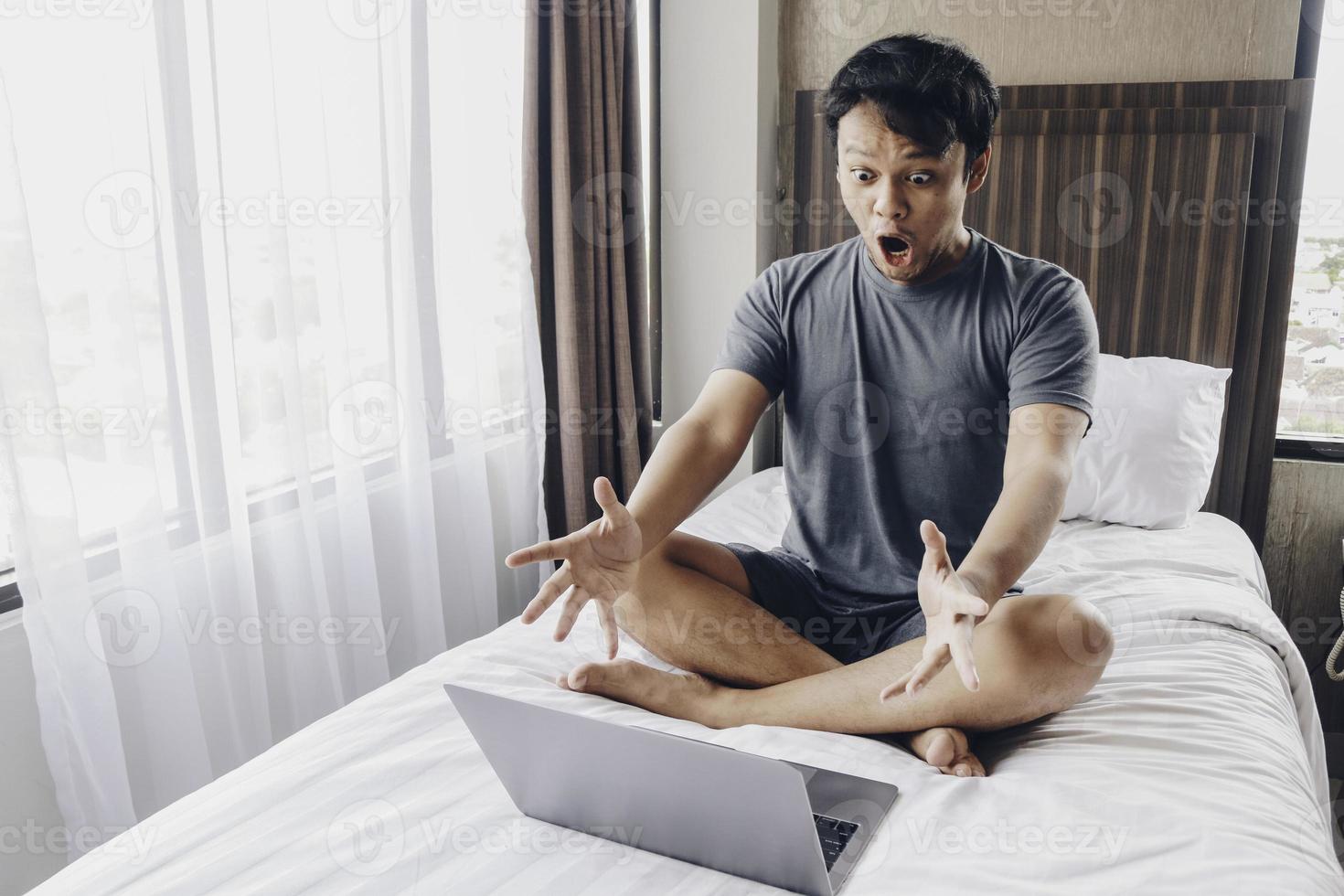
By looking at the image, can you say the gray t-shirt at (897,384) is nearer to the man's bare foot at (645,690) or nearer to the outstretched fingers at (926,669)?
the man's bare foot at (645,690)

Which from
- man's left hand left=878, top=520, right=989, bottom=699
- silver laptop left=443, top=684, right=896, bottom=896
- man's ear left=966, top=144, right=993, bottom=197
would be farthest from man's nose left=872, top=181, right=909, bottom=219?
silver laptop left=443, top=684, right=896, bottom=896

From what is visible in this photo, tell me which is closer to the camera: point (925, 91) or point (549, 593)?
point (549, 593)

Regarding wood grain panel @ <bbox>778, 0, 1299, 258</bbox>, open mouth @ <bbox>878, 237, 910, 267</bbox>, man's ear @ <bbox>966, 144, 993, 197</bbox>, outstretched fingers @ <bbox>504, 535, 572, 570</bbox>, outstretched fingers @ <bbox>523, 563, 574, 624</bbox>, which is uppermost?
wood grain panel @ <bbox>778, 0, 1299, 258</bbox>

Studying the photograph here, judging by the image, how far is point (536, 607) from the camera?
A: 121 cm

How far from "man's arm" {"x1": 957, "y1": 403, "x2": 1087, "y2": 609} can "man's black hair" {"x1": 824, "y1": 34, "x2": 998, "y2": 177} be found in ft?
1.23

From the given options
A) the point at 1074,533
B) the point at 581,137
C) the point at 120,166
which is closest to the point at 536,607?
the point at 120,166

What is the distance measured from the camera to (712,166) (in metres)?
2.87

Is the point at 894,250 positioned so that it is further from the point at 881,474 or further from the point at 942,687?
the point at 942,687

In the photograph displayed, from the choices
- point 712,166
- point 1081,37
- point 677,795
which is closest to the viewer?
point 677,795

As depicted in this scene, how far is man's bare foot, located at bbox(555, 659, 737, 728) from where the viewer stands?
4.55ft

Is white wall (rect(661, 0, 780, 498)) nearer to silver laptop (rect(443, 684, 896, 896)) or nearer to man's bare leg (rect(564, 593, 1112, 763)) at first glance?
man's bare leg (rect(564, 593, 1112, 763))

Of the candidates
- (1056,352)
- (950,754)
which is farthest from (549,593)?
(1056,352)

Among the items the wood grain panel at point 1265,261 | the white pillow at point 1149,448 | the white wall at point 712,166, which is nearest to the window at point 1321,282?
the wood grain panel at point 1265,261

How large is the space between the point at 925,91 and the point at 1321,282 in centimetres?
156
